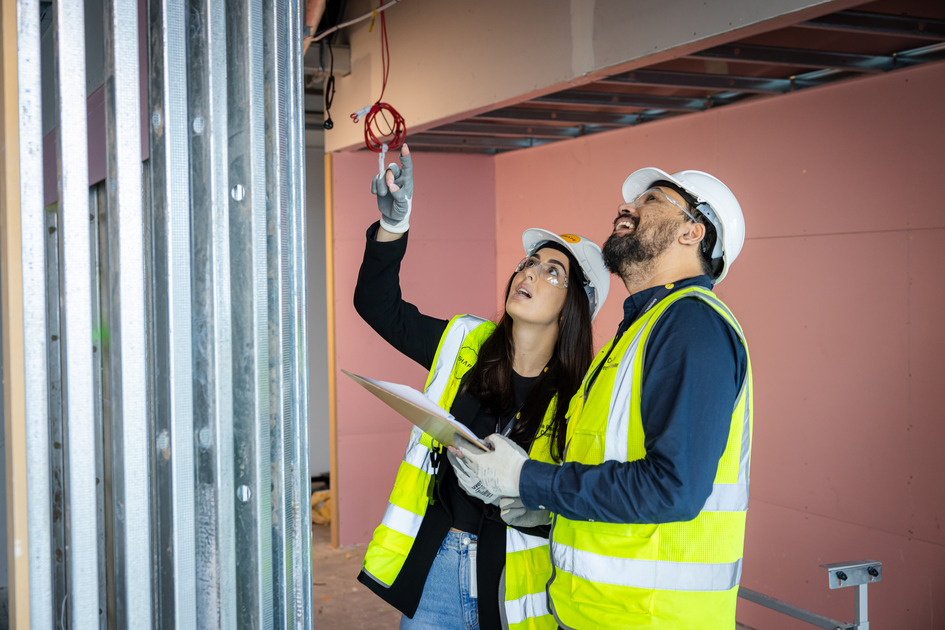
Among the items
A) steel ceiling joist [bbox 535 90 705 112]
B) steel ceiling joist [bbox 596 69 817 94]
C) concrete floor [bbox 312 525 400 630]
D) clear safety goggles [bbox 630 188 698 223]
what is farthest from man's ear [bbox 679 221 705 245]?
concrete floor [bbox 312 525 400 630]

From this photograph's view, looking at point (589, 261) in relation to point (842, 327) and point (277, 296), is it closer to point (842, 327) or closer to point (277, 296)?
point (277, 296)

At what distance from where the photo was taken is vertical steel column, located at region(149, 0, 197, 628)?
1.16 metres

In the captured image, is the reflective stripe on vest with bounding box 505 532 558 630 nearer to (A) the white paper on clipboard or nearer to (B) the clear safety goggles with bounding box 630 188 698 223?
(A) the white paper on clipboard

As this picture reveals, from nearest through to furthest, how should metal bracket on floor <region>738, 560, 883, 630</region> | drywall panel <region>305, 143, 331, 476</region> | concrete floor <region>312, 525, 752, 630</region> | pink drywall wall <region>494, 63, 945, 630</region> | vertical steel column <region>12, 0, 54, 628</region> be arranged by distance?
vertical steel column <region>12, 0, 54, 628</region>
metal bracket on floor <region>738, 560, 883, 630</region>
pink drywall wall <region>494, 63, 945, 630</region>
concrete floor <region>312, 525, 752, 630</region>
drywall panel <region>305, 143, 331, 476</region>

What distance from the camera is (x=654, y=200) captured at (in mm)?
1995

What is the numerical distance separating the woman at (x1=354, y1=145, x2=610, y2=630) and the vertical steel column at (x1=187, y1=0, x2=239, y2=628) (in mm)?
789

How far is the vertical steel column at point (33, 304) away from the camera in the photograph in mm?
1029

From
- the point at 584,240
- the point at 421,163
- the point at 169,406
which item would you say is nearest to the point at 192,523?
the point at 169,406

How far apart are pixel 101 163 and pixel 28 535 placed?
68 cm

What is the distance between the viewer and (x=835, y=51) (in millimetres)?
3223

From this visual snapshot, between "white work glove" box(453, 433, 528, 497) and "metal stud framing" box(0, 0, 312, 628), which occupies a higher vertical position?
"metal stud framing" box(0, 0, 312, 628)

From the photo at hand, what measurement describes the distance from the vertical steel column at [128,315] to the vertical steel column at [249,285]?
134mm

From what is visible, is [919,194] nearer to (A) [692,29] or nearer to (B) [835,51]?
(B) [835,51]

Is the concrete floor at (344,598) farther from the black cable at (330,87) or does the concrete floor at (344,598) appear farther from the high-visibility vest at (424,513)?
the black cable at (330,87)
